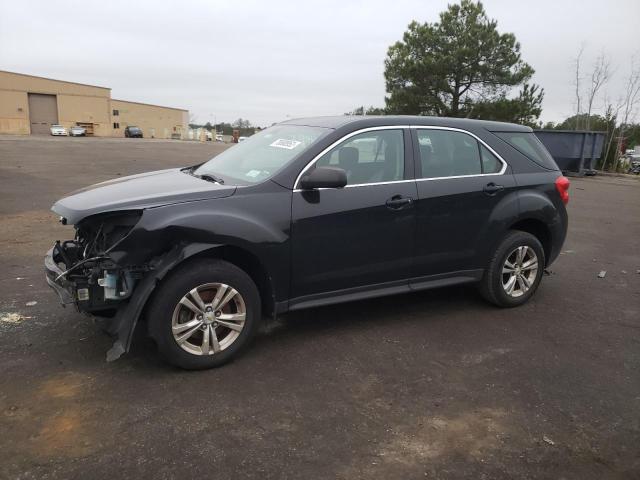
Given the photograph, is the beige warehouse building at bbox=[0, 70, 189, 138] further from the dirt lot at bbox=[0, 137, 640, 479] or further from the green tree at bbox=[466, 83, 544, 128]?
the dirt lot at bbox=[0, 137, 640, 479]

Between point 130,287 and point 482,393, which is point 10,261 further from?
point 482,393

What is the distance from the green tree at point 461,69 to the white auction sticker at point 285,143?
2659cm

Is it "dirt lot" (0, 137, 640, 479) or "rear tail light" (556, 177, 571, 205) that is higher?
"rear tail light" (556, 177, 571, 205)

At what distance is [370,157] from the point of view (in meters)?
4.30

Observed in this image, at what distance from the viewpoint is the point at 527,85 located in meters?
29.7

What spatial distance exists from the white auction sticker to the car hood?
70 cm

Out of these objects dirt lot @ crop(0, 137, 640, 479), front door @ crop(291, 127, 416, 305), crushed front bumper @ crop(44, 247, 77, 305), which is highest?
front door @ crop(291, 127, 416, 305)

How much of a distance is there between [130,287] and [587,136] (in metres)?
22.2

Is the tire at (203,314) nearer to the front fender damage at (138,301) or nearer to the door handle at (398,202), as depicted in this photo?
the front fender damage at (138,301)

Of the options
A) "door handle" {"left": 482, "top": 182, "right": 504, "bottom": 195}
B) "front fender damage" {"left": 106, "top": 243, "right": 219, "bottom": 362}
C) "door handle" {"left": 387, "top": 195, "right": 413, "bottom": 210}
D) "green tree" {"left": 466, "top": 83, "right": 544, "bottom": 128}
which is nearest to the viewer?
"front fender damage" {"left": 106, "top": 243, "right": 219, "bottom": 362}

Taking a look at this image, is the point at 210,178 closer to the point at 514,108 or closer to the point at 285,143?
the point at 285,143

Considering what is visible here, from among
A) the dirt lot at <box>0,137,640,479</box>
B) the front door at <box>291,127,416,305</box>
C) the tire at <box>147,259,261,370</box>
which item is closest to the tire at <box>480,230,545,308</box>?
the dirt lot at <box>0,137,640,479</box>

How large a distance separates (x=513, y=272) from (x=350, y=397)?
2431 millimetres

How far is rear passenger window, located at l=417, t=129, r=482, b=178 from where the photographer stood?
4.52 meters
